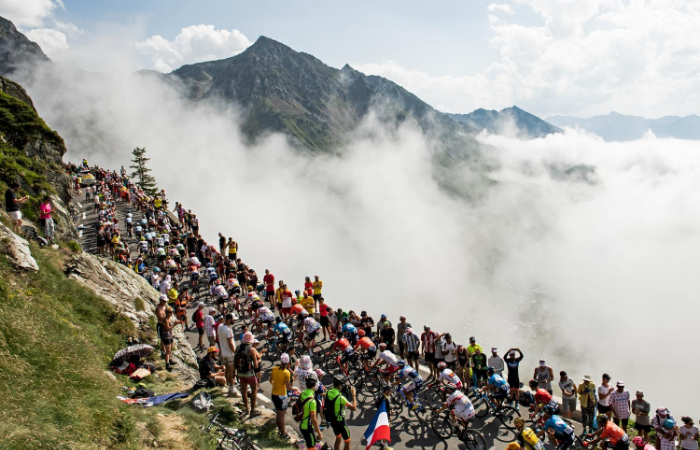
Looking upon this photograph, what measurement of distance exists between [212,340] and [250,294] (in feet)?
13.7

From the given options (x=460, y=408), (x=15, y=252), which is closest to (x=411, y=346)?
(x=460, y=408)

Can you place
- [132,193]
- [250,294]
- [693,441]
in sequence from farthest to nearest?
[132,193] < [250,294] < [693,441]

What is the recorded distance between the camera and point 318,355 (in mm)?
15305

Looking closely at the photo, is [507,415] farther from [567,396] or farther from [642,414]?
[642,414]

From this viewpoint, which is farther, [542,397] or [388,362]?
[388,362]

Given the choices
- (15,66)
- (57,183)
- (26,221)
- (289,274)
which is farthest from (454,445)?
(15,66)

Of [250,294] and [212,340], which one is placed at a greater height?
[250,294]

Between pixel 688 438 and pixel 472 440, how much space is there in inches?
217

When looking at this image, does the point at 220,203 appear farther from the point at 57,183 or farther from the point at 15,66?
the point at 57,183

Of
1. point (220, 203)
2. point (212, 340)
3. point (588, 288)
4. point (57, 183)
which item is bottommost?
point (212, 340)

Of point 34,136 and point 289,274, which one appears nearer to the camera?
point 34,136

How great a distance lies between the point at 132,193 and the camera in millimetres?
35812

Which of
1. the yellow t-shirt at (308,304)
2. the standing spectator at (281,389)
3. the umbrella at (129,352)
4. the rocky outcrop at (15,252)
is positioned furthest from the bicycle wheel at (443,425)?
the rocky outcrop at (15,252)

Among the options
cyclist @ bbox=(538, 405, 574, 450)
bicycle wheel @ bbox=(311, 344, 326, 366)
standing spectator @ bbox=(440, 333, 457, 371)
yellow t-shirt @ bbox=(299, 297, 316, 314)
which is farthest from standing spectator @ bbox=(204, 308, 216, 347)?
cyclist @ bbox=(538, 405, 574, 450)
